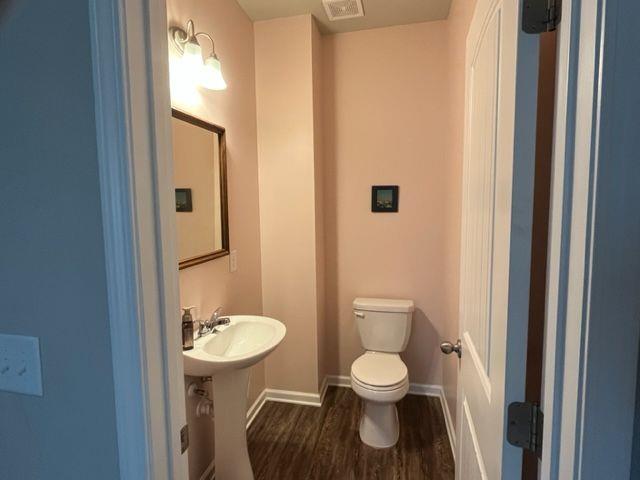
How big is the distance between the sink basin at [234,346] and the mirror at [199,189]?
38 cm

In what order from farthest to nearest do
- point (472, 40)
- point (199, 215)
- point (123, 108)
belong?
1. point (199, 215)
2. point (472, 40)
3. point (123, 108)

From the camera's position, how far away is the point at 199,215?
1797 mm

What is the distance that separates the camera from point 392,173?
255 cm

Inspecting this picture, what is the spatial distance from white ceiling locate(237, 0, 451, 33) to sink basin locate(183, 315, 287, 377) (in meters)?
1.91

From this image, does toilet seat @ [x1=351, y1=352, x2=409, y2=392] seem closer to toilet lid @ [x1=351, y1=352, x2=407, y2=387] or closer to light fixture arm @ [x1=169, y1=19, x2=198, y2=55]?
toilet lid @ [x1=351, y1=352, x2=407, y2=387]

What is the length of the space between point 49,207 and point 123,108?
0.82ft

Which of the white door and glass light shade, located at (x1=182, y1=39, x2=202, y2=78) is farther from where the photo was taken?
glass light shade, located at (x1=182, y1=39, x2=202, y2=78)

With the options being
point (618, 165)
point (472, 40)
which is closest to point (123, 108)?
point (618, 165)

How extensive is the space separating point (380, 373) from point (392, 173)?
4.53ft

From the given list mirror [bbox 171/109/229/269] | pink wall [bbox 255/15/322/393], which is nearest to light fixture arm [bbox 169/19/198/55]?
mirror [bbox 171/109/229/269]

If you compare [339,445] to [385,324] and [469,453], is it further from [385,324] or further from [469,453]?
[469,453]

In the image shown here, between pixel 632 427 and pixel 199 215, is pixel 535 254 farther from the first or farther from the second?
pixel 199 215

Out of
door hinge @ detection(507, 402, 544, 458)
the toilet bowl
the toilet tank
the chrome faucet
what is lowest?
the toilet bowl

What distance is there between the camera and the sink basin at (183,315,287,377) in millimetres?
1405
